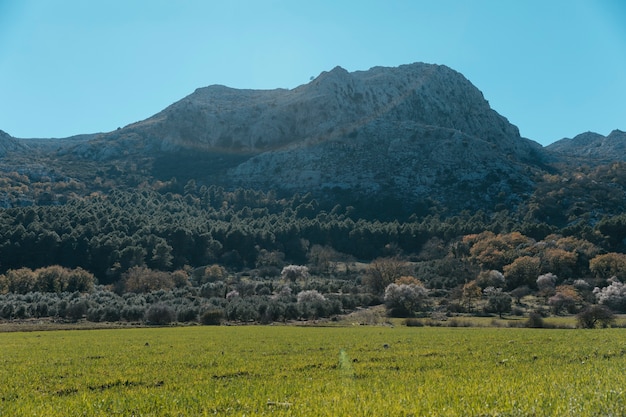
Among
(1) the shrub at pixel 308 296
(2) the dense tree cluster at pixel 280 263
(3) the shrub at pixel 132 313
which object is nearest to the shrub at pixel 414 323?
(2) the dense tree cluster at pixel 280 263

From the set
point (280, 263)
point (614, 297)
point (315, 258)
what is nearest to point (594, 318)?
point (614, 297)

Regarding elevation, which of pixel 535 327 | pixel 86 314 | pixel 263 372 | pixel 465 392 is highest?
pixel 465 392

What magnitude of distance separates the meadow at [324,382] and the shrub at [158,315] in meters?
43.1

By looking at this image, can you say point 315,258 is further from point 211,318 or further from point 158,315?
point 158,315

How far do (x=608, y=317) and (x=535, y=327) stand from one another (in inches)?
341

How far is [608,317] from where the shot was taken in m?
55.6

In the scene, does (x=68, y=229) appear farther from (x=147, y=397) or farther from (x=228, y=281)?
(x=147, y=397)

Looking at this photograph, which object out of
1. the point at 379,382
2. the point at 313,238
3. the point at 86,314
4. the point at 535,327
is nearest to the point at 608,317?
the point at 535,327

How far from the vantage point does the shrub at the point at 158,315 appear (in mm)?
74812

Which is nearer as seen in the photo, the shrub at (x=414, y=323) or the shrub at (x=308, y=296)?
the shrub at (x=414, y=323)

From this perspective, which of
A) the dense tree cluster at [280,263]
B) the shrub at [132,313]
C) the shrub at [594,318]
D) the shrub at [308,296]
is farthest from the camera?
the shrub at [308,296]

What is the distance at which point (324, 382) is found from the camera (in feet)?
60.0

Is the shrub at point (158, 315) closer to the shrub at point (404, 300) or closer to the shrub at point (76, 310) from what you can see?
the shrub at point (76, 310)

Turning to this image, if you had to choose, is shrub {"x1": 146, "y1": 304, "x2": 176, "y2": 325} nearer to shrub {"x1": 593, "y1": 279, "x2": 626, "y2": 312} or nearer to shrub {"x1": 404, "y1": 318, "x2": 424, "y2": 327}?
shrub {"x1": 404, "y1": 318, "x2": 424, "y2": 327}
